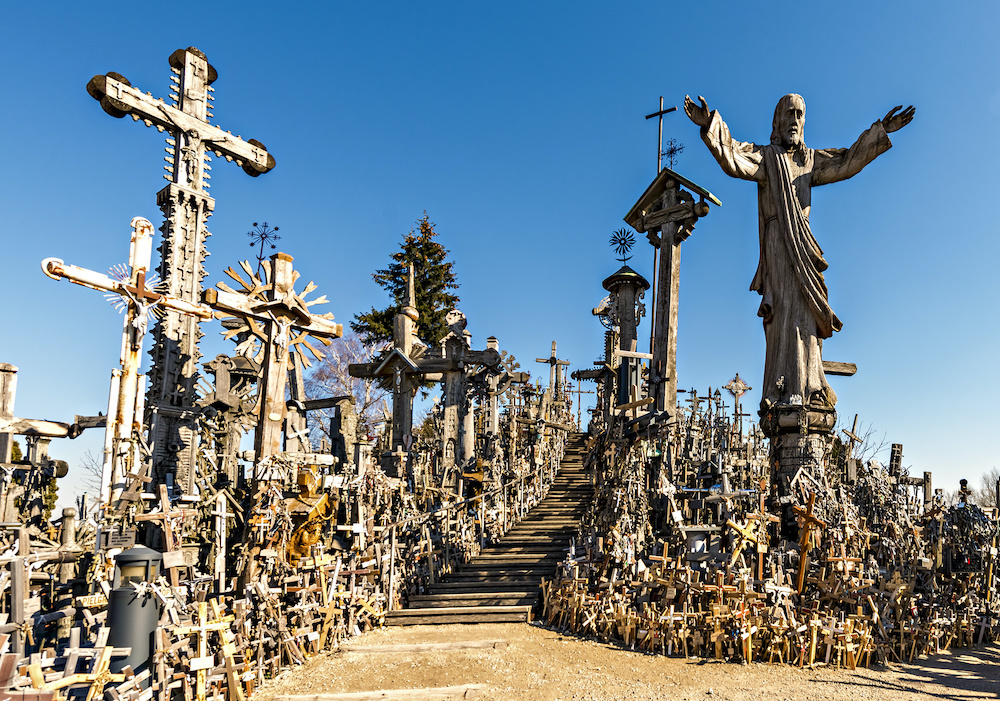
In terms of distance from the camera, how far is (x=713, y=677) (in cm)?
822

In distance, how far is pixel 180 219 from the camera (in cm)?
1566

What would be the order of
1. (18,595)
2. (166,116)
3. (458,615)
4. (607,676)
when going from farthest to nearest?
1. (166,116)
2. (458,615)
3. (607,676)
4. (18,595)

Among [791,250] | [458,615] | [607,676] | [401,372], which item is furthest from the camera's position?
[401,372]

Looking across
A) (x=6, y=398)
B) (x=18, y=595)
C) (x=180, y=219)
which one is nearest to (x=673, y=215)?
(x=180, y=219)

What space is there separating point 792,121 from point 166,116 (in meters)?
13.4

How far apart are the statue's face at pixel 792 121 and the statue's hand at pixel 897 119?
1.36 m

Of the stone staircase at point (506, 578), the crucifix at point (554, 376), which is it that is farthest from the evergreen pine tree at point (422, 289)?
the stone staircase at point (506, 578)

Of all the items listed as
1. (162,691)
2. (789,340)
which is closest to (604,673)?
(162,691)

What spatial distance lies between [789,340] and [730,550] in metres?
3.98

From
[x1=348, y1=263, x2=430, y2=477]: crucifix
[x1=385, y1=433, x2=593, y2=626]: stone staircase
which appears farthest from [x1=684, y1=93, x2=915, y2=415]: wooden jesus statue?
[x1=348, y1=263, x2=430, y2=477]: crucifix

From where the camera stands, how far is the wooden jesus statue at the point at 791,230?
1205cm

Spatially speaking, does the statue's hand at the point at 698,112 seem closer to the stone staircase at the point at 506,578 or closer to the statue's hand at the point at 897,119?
the statue's hand at the point at 897,119

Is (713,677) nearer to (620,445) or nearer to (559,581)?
(559,581)

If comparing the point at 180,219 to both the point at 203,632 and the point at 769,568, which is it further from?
the point at 769,568
